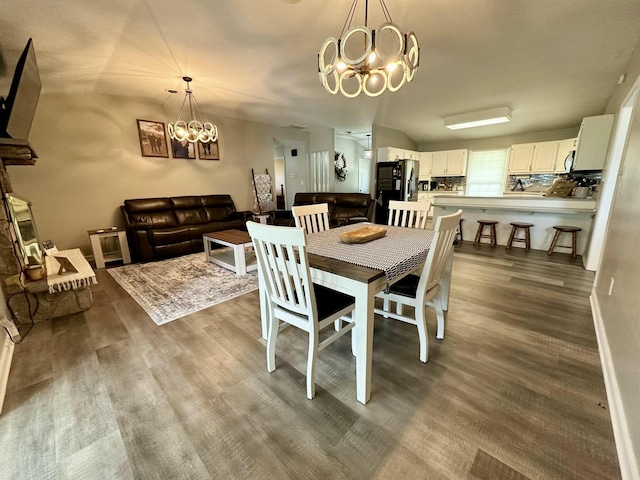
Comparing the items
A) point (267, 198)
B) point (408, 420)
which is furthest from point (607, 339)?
point (267, 198)

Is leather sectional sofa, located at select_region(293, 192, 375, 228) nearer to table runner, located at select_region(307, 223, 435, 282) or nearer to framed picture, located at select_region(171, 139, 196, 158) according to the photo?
framed picture, located at select_region(171, 139, 196, 158)

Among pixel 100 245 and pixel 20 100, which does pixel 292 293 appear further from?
pixel 100 245

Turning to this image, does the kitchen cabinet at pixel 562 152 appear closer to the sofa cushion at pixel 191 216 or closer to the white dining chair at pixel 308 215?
the white dining chair at pixel 308 215

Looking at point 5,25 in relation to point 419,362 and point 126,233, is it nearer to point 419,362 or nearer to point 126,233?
point 126,233

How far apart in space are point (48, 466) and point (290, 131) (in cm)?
681

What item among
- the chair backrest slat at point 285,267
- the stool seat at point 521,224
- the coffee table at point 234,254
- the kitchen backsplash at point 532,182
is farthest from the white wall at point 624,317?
the kitchen backsplash at point 532,182

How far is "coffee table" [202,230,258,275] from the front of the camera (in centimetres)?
331

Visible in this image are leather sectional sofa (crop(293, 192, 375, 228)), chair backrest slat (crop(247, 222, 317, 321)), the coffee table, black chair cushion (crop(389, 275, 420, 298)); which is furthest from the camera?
leather sectional sofa (crop(293, 192, 375, 228))

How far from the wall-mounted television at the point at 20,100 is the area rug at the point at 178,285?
1721 mm

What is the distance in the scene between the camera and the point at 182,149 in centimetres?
494

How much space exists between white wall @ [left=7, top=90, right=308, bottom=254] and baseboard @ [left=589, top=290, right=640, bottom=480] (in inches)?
234

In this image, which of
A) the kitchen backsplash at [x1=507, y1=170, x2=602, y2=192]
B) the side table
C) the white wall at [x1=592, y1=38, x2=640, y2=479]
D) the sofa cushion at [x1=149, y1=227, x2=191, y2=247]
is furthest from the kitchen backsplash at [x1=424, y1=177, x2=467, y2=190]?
the side table

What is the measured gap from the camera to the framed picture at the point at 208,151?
5.18 metres

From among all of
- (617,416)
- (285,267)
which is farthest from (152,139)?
(617,416)
